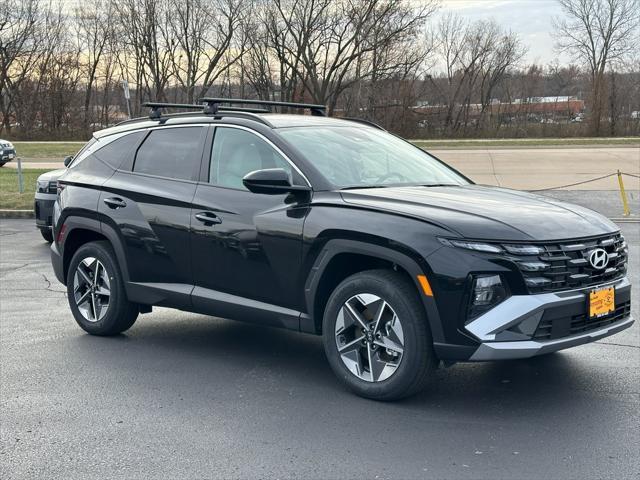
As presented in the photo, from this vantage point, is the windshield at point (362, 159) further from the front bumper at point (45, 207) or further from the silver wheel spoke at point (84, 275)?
the front bumper at point (45, 207)

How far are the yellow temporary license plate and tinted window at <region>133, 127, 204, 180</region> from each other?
2.89m

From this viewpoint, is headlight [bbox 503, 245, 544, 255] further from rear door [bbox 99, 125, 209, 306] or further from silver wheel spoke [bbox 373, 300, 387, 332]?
rear door [bbox 99, 125, 209, 306]

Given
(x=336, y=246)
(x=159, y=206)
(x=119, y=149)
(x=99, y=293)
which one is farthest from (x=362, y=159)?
(x=99, y=293)

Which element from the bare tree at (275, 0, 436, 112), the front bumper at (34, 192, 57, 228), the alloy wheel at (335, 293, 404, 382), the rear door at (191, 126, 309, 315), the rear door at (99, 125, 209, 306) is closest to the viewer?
the alloy wheel at (335, 293, 404, 382)

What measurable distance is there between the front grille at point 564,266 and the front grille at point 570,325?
7.0 inches

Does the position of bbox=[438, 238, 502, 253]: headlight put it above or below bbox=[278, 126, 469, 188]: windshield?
below

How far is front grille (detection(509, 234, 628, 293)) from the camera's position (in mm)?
4484

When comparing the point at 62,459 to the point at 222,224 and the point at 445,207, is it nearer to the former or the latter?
the point at 222,224

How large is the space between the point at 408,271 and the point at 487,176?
67.9ft

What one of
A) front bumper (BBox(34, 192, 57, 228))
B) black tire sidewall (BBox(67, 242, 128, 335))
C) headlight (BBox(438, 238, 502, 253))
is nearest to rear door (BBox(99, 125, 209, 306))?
black tire sidewall (BBox(67, 242, 128, 335))

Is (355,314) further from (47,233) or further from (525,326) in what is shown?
(47,233)

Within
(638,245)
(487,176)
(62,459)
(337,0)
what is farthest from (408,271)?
(337,0)

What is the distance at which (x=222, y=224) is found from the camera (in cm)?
562

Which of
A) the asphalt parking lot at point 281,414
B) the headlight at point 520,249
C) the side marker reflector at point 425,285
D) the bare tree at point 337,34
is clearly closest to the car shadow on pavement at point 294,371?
the asphalt parking lot at point 281,414
